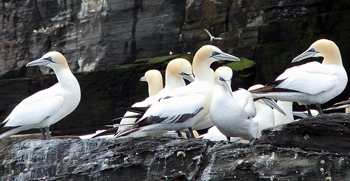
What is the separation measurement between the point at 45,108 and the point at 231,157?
3270 mm

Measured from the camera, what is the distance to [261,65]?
48.8 feet

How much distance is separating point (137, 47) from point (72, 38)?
189 centimetres

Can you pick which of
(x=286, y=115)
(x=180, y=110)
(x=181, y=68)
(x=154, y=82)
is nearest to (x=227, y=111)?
(x=180, y=110)

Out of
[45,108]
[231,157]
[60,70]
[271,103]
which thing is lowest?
[231,157]

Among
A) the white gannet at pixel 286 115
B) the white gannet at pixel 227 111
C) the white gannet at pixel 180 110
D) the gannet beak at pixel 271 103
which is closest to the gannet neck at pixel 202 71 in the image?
the white gannet at pixel 180 110

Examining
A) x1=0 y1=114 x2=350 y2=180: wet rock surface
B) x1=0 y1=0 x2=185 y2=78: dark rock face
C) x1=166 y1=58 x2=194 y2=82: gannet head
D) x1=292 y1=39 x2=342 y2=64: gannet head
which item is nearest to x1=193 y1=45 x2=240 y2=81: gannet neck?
x1=166 y1=58 x2=194 y2=82: gannet head

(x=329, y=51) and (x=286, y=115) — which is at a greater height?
(x=329, y=51)

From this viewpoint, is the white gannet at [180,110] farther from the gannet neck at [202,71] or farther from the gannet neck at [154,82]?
the gannet neck at [154,82]

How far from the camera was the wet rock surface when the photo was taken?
22.1 feet

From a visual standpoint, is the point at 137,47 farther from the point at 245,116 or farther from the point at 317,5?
the point at 245,116

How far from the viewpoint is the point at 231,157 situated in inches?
275

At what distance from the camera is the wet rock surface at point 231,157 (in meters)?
6.73

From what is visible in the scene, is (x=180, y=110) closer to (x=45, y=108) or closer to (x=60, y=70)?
(x=45, y=108)

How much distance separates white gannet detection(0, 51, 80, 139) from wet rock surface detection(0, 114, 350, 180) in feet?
5.23
